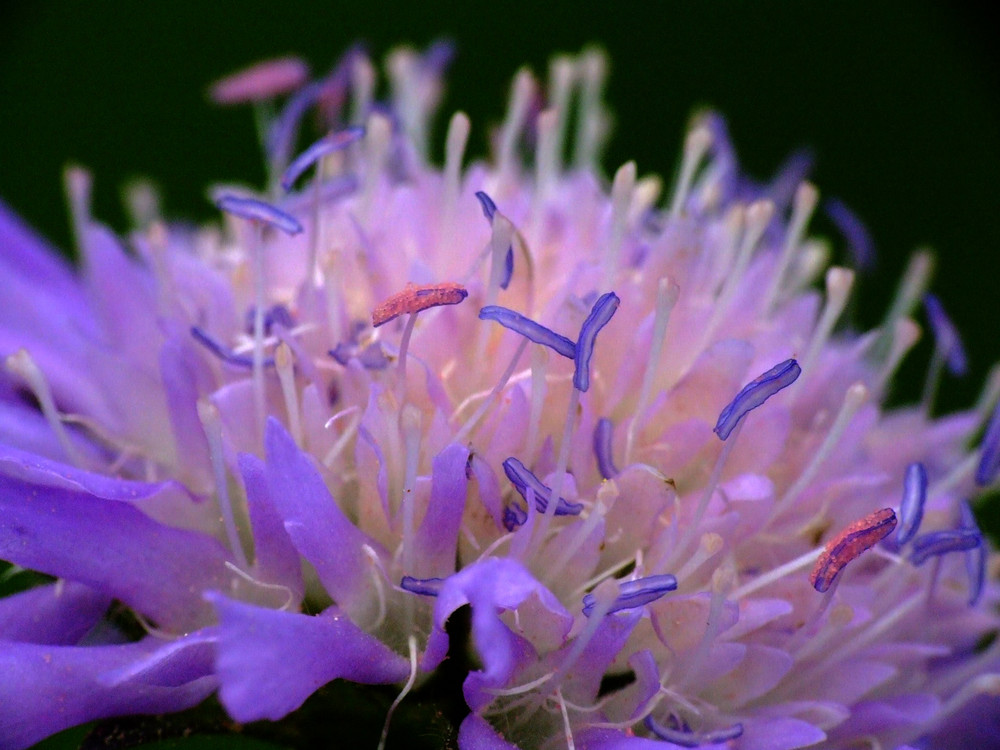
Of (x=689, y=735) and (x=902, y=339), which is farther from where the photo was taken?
(x=902, y=339)

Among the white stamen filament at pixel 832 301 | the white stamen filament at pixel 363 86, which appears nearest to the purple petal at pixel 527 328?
the white stamen filament at pixel 832 301

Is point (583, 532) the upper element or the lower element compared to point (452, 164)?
lower

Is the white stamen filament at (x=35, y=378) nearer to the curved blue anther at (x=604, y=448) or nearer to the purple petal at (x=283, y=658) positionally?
the purple petal at (x=283, y=658)

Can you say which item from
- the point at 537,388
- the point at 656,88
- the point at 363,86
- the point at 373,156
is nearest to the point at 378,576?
the point at 537,388

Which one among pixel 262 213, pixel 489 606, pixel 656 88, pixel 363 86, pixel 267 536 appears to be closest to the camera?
pixel 489 606

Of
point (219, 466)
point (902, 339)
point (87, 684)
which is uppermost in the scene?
point (902, 339)

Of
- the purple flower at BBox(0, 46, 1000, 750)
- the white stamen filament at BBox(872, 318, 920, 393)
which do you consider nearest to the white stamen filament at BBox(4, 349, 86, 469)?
the purple flower at BBox(0, 46, 1000, 750)

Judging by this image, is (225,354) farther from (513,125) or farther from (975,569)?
(975,569)
